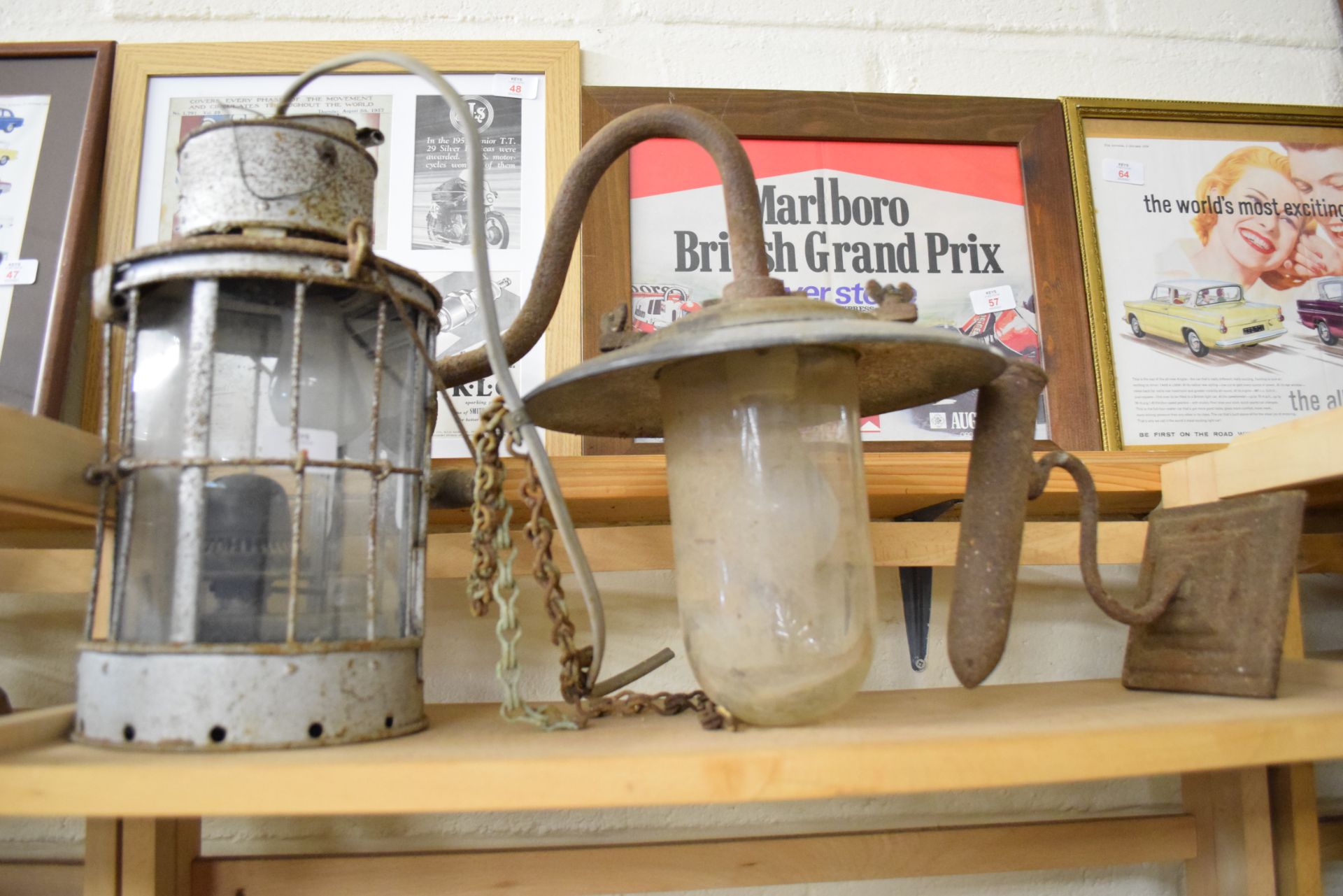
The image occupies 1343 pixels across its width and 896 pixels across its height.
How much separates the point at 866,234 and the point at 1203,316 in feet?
1.32

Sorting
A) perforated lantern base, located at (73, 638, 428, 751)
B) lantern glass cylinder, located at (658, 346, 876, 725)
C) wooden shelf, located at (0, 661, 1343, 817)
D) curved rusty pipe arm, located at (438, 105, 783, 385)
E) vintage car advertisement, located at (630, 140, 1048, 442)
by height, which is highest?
vintage car advertisement, located at (630, 140, 1048, 442)

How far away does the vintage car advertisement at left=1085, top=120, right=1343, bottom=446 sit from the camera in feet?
3.05

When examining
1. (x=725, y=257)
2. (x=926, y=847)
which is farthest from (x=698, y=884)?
(x=725, y=257)

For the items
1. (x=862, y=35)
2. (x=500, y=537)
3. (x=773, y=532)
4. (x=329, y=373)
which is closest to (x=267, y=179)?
(x=329, y=373)

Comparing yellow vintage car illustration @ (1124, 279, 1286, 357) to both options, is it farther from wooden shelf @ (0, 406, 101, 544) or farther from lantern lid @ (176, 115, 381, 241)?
wooden shelf @ (0, 406, 101, 544)

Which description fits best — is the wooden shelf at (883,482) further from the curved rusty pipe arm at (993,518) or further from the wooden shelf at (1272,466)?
the curved rusty pipe arm at (993,518)

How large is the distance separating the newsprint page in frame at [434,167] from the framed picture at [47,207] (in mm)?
52

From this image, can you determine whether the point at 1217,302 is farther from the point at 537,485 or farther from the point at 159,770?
the point at 159,770

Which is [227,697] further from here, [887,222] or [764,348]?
[887,222]

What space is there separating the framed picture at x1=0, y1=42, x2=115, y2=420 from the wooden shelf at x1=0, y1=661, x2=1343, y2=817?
453 millimetres

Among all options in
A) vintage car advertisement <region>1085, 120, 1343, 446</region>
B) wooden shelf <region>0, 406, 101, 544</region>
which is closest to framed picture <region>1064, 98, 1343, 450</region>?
vintage car advertisement <region>1085, 120, 1343, 446</region>

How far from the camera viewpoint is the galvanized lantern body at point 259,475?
452 mm

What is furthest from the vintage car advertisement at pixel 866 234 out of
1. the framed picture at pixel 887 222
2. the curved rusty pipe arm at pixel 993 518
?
the curved rusty pipe arm at pixel 993 518

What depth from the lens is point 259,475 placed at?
1.63 ft
